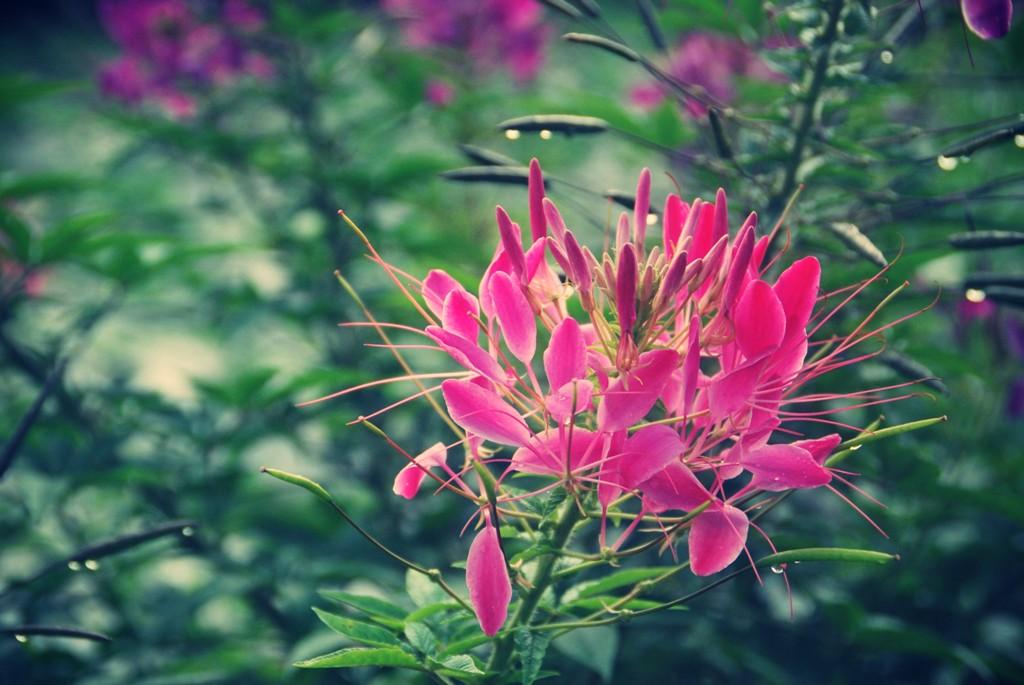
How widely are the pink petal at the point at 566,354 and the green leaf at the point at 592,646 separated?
260mm

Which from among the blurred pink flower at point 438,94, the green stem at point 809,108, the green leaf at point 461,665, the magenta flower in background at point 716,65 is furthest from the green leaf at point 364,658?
the magenta flower in background at point 716,65

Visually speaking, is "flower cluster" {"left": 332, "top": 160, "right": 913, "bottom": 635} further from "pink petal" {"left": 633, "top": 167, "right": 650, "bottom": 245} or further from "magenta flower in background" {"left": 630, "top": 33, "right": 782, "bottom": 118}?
"magenta flower in background" {"left": 630, "top": 33, "right": 782, "bottom": 118}

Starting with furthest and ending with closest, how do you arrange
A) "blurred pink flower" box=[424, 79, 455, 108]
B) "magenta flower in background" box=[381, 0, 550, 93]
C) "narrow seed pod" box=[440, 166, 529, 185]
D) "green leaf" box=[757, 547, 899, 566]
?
1. "magenta flower in background" box=[381, 0, 550, 93]
2. "blurred pink flower" box=[424, 79, 455, 108]
3. "narrow seed pod" box=[440, 166, 529, 185]
4. "green leaf" box=[757, 547, 899, 566]

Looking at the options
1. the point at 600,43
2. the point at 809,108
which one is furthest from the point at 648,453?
the point at 809,108

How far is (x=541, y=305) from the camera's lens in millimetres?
577

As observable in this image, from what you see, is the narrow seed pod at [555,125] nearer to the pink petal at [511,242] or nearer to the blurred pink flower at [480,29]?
the pink petal at [511,242]

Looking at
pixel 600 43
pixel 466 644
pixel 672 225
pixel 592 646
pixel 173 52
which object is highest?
pixel 600 43

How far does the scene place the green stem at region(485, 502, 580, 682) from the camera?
54 centimetres

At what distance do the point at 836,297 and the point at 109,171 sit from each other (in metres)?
1.26

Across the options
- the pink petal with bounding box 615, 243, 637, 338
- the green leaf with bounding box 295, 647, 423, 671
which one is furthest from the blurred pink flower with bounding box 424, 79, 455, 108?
the green leaf with bounding box 295, 647, 423, 671

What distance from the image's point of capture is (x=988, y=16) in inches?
22.5

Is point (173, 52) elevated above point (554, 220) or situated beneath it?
situated beneath

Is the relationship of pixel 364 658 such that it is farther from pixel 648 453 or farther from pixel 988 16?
pixel 988 16

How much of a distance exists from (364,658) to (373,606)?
Answer: 119mm
